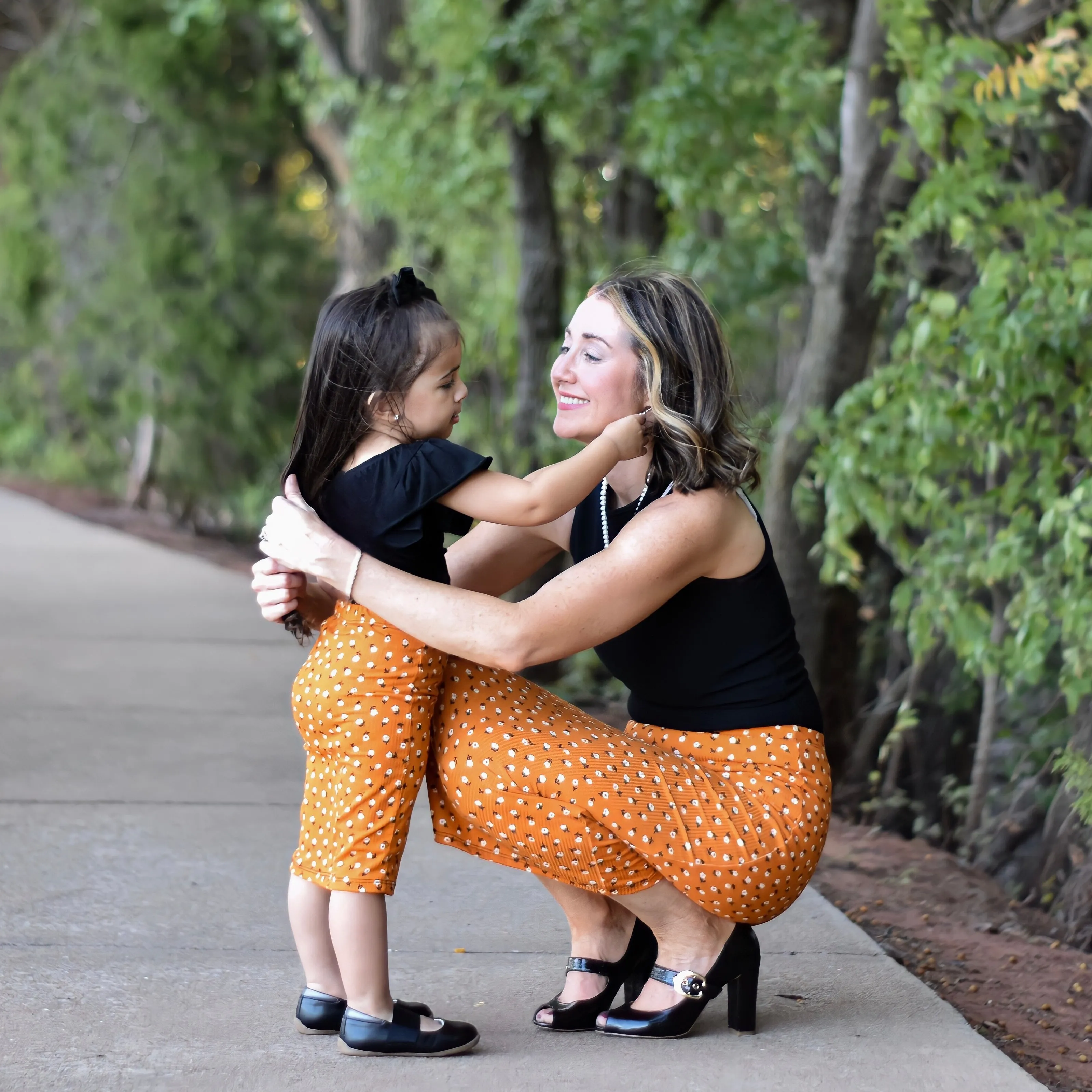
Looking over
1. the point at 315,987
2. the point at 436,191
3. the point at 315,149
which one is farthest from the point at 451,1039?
the point at 315,149

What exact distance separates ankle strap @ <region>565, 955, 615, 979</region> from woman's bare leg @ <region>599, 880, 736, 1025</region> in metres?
0.11

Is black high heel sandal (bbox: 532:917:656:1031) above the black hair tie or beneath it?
beneath

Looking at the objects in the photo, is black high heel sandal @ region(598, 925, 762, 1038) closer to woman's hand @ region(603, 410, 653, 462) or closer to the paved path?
the paved path

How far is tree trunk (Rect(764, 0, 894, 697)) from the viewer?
16.1 ft

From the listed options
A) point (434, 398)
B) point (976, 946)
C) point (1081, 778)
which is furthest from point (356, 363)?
point (976, 946)

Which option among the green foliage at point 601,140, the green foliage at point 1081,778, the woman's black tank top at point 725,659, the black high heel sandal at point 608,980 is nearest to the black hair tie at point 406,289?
the woman's black tank top at point 725,659

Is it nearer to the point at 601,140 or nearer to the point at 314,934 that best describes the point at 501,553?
the point at 314,934

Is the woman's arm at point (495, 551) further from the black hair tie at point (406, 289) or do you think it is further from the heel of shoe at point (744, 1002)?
the heel of shoe at point (744, 1002)

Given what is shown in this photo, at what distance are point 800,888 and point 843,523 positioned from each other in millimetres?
1930

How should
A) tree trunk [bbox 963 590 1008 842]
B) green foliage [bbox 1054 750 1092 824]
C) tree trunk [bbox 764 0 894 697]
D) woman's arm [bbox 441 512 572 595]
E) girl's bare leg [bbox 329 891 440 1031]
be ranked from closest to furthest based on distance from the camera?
girl's bare leg [bbox 329 891 440 1031] → woman's arm [bbox 441 512 572 595] → green foliage [bbox 1054 750 1092 824] → tree trunk [bbox 963 590 1008 842] → tree trunk [bbox 764 0 894 697]

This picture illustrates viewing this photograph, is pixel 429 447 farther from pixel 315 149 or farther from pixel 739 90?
pixel 315 149

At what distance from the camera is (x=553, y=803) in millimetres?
2480

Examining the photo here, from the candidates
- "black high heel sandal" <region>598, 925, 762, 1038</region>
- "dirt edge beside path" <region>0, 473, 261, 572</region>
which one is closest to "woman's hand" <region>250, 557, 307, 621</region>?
"black high heel sandal" <region>598, 925, 762, 1038</region>

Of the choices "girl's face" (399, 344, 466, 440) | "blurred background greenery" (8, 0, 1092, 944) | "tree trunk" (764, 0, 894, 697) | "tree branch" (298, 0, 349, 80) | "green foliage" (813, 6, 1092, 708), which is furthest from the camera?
"tree branch" (298, 0, 349, 80)
